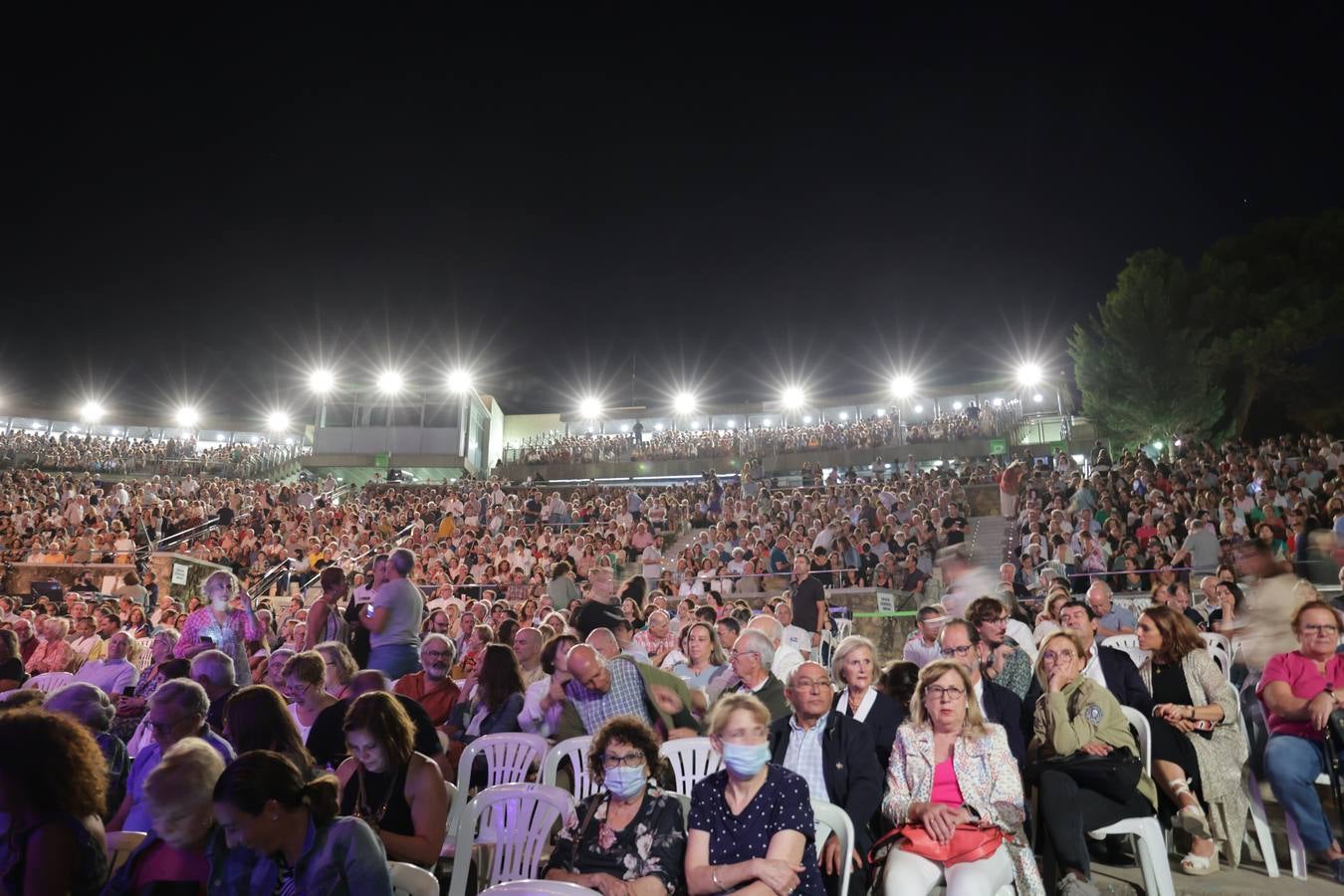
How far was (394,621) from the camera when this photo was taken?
6.16 meters

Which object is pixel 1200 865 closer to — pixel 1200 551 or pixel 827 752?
pixel 827 752

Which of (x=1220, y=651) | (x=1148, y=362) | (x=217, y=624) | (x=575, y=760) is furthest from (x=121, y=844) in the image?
(x=1148, y=362)

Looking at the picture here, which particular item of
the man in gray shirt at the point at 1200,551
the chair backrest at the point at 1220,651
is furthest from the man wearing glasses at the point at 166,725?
the man in gray shirt at the point at 1200,551

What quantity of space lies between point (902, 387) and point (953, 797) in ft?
129

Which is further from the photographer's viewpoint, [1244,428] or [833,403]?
[833,403]

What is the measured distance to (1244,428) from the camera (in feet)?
89.5

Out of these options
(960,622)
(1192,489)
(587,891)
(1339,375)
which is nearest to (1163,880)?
(960,622)

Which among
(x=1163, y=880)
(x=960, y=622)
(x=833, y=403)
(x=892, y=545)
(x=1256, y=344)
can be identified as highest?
(x=833, y=403)

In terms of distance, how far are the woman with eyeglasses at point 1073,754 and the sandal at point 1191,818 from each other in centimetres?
27

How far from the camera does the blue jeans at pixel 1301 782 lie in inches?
155

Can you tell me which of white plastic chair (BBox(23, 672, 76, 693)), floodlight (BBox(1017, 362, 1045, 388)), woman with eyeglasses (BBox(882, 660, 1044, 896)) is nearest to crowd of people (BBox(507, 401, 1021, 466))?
floodlight (BBox(1017, 362, 1045, 388))

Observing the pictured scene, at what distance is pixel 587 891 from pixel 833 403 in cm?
4017

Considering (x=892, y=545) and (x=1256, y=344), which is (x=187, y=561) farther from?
(x=1256, y=344)

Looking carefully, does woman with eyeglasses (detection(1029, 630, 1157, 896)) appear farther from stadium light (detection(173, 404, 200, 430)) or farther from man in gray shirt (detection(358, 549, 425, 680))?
stadium light (detection(173, 404, 200, 430))
